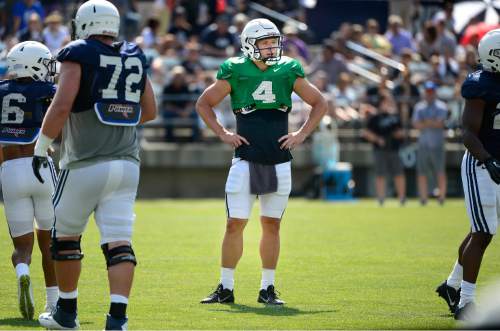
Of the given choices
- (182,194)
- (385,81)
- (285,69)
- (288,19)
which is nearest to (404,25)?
(288,19)

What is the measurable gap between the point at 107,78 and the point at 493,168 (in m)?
2.79

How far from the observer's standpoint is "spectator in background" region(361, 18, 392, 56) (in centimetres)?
2511

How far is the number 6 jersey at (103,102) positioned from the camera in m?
7.12

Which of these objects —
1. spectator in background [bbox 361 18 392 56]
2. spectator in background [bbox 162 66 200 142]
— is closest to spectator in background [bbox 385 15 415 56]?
spectator in background [bbox 361 18 392 56]

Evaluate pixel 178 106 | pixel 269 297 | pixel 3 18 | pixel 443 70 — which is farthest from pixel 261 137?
pixel 443 70

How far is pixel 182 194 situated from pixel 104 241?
1522 cm

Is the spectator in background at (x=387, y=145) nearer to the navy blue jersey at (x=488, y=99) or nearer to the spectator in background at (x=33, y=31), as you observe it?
the spectator in background at (x=33, y=31)

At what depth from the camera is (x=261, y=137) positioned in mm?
9406

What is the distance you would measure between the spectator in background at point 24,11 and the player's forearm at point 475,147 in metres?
15.4

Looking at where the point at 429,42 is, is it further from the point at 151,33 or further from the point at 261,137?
the point at 261,137

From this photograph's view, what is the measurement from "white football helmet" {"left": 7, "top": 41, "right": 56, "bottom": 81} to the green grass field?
69.6 inches

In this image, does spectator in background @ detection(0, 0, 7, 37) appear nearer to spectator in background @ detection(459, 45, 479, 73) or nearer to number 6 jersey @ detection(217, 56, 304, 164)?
spectator in background @ detection(459, 45, 479, 73)

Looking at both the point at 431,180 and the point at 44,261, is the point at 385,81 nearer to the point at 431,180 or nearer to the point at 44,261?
the point at 431,180

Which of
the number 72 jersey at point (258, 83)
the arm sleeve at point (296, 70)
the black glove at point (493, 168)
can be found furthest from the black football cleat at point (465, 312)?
the arm sleeve at point (296, 70)
